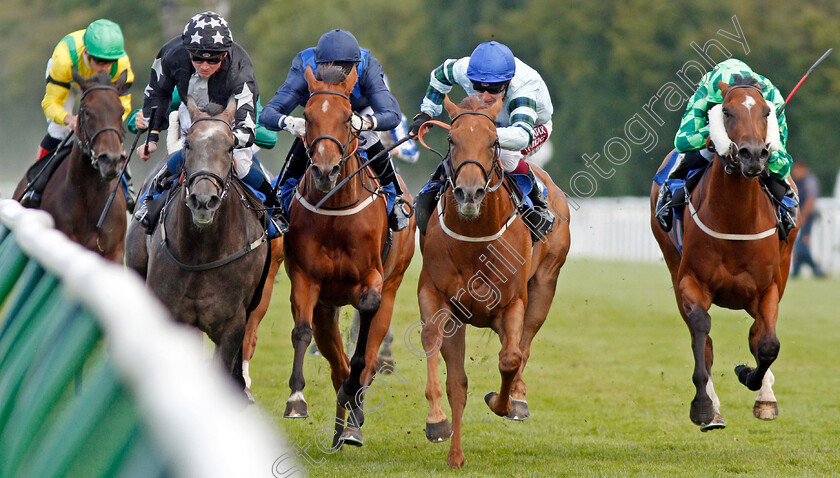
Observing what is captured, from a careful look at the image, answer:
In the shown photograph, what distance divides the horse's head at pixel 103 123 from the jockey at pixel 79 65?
0.31 meters

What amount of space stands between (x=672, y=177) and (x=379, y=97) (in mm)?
1990

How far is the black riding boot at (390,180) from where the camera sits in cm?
689

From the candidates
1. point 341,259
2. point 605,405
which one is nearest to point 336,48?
A: point 341,259

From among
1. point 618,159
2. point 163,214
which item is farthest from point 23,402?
point 618,159

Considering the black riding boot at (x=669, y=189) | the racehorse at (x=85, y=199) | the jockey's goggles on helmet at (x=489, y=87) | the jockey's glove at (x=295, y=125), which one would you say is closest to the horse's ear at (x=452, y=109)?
the jockey's goggles on helmet at (x=489, y=87)

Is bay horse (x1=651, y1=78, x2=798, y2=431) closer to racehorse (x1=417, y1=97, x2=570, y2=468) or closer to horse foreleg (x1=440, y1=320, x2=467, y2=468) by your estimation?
racehorse (x1=417, y1=97, x2=570, y2=468)

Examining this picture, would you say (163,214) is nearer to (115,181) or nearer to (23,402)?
(115,181)

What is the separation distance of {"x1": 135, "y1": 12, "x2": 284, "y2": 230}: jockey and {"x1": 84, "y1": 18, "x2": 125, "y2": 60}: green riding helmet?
1.51 m

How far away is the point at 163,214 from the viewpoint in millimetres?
6105

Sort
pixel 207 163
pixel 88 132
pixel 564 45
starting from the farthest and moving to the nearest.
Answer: pixel 564 45 → pixel 88 132 → pixel 207 163

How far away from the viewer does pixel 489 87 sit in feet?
21.0

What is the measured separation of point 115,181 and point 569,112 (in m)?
26.3

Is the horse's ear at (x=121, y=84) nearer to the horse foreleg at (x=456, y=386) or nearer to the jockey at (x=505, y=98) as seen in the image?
the jockey at (x=505, y=98)

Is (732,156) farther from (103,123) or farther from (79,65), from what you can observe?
(79,65)
